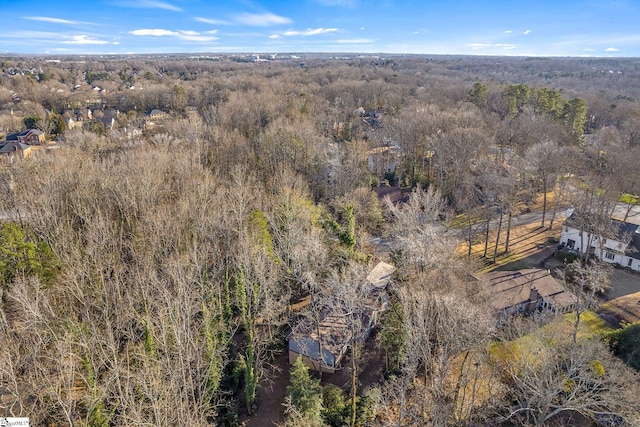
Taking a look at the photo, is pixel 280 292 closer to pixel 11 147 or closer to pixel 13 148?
pixel 13 148

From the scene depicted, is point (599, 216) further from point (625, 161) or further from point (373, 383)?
point (373, 383)

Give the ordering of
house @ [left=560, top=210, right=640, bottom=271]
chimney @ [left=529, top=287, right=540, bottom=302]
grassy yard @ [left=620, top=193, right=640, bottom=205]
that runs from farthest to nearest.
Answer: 1. grassy yard @ [left=620, top=193, right=640, bottom=205]
2. house @ [left=560, top=210, right=640, bottom=271]
3. chimney @ [left=529, top=287, right=540, bottom=302]

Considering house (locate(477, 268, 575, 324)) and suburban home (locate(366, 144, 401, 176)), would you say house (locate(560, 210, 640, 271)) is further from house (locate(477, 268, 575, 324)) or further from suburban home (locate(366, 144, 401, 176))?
suburban home (locate(366, 144, 401, 176))

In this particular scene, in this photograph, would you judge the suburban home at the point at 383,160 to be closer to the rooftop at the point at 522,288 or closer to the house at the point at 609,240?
the house at the point at 609,240

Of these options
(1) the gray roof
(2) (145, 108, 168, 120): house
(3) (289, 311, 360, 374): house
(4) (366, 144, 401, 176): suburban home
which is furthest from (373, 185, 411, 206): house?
(2) (145, 108, 168, 120): house

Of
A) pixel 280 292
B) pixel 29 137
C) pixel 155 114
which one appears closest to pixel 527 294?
pixel 280 292

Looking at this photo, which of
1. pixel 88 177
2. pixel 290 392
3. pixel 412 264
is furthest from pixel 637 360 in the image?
pixel 88 177
